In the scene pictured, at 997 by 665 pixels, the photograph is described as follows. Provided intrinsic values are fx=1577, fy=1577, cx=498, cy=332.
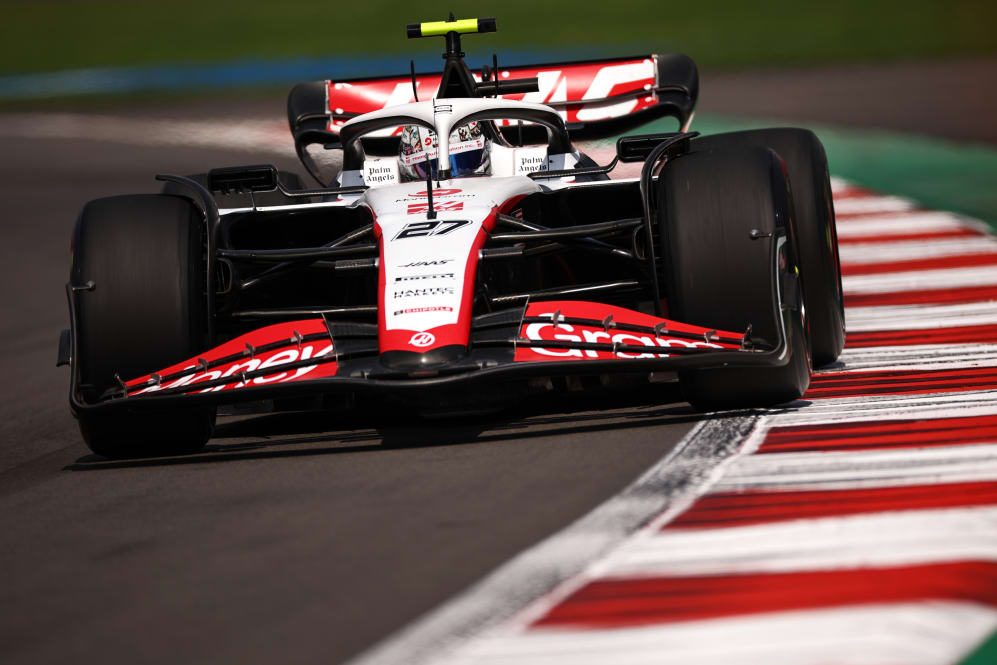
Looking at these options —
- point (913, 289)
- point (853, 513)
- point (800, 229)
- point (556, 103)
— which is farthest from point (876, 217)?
point (853, 513)

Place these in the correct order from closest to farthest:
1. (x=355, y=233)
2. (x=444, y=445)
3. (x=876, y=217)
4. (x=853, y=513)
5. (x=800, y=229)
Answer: (x=853, y=513), (x=444, y=445), (x=355, y=233), (x=800, y=229), (x=876, y=217)

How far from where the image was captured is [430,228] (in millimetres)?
6145

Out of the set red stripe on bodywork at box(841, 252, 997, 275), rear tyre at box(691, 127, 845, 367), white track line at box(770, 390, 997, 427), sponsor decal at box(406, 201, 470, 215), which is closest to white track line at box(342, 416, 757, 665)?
white track line at box(770, 390, 997, 427)

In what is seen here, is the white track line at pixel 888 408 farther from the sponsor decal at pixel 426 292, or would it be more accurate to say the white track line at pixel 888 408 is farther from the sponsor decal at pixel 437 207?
the sponsor decal at pixel 437 207

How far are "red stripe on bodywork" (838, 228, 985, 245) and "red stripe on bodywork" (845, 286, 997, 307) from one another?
2362 mm

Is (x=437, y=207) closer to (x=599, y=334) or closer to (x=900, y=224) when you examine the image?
(x=599, y=334)

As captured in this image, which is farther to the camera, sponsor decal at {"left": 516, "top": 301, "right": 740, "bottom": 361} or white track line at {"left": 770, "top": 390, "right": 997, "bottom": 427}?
white track line at {"left": 770, "top": 390, "right": 997, "bottom": 427}

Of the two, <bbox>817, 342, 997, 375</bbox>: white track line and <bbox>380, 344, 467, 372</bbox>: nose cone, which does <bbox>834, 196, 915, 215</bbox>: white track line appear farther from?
<bbox>380, 344, 467, 372</bbox>: nose cone

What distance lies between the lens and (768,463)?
5098 mm

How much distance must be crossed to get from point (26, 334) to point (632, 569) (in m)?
7.71

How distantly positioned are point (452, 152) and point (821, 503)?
3425 millimetres

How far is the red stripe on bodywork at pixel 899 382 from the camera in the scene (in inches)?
249

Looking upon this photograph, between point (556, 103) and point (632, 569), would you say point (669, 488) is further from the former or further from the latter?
point (556, 103)

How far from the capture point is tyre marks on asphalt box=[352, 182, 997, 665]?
10.8 feet
